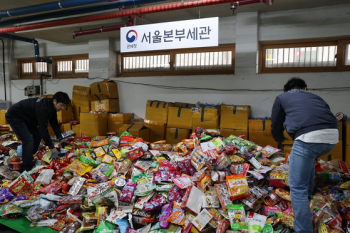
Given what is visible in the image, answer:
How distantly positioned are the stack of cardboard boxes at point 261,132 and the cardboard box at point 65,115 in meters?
4.04

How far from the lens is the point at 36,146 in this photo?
342 cm

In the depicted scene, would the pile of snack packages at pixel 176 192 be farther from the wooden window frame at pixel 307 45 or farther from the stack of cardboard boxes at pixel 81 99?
the stack of cardboard boxes at pixel 81 99

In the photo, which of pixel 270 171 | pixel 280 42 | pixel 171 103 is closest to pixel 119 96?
pixel 171 103

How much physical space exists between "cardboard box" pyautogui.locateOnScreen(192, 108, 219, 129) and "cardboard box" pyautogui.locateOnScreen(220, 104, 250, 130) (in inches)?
4.3

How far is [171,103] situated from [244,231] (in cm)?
322

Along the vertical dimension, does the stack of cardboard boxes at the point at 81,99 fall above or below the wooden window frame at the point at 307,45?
below

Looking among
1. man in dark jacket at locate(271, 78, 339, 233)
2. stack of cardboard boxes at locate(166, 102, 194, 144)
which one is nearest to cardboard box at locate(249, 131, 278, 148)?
stack of cardboard boxes at locate(166, 102, 194, 144)

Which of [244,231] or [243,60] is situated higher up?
[243,60]

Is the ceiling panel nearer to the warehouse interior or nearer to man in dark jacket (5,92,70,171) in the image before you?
the warehouse interior

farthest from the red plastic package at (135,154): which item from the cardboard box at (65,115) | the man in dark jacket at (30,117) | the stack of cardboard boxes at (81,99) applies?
the cardboard box at (65,115)

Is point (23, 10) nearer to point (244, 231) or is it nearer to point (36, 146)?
point (36, 146)

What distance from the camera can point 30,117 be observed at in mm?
3164

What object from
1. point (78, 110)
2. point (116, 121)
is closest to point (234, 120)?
point (116, 121)

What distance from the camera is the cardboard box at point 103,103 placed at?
5316 mm
